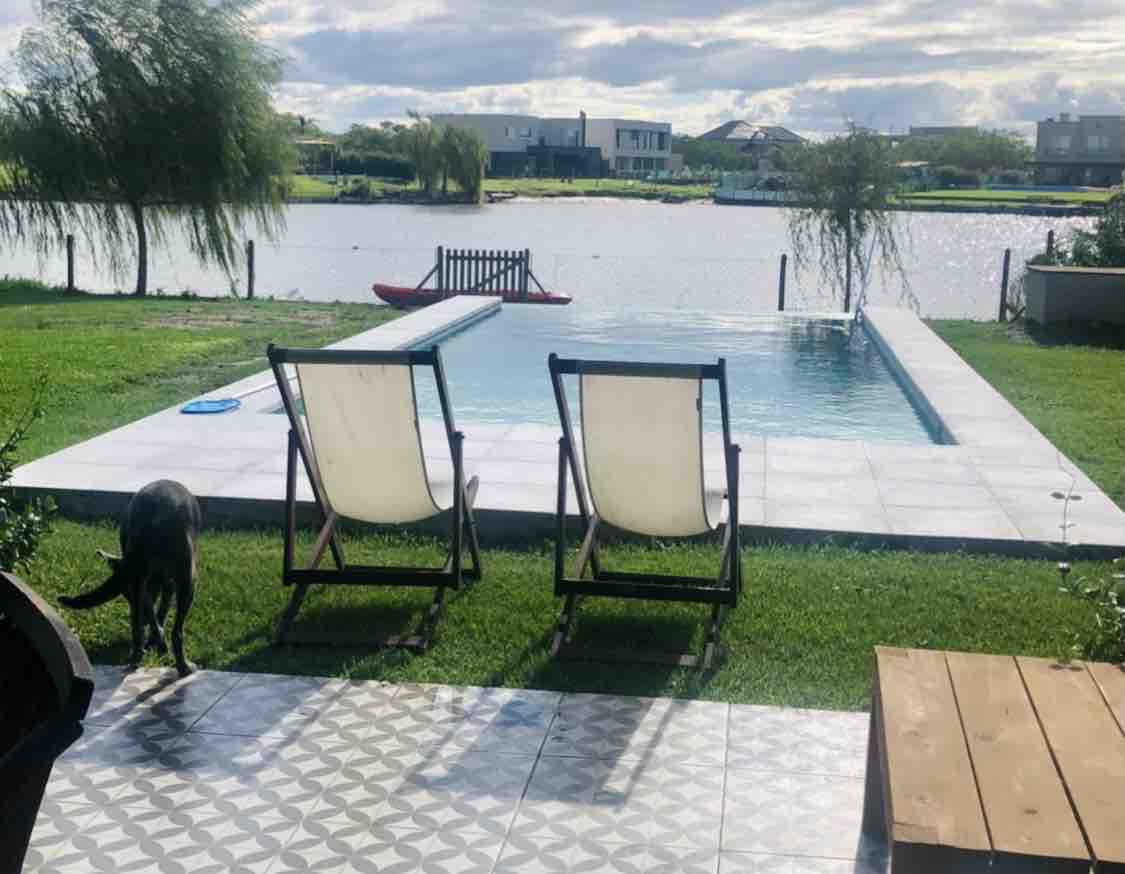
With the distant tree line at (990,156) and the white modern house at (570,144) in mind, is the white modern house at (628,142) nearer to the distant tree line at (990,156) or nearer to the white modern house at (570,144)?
the white modern house at (570,144)

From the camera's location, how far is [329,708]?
12.3 ft

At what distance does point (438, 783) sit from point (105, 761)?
87 centimetres

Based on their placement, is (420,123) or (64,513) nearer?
(64,513)

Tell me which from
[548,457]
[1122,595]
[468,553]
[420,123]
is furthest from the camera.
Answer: [420,123]

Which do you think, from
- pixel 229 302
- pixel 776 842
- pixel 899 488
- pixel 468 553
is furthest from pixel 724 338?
pixel 776 842

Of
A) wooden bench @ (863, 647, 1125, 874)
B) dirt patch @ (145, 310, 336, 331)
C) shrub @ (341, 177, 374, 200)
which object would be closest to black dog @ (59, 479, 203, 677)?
wooden bench @ (863, 647, 1125, 874)

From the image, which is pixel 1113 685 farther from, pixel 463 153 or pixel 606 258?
pixel 463 153

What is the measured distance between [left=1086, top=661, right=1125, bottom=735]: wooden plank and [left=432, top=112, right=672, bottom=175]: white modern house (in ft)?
244

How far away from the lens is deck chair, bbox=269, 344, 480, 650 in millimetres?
4297

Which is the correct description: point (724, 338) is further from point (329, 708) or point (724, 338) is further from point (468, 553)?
point (329, 708)

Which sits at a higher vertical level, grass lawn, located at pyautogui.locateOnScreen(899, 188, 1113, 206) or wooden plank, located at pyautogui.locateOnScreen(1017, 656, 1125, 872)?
grass lawn, located at pyautogui.locateOnScreen(899, 188, 1113, 206)

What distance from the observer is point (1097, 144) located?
52.5 meters

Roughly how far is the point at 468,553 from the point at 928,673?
8.77ft

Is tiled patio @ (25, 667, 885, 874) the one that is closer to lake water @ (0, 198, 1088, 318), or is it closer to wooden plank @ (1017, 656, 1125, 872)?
wooden plank @ (1017, 656, 1125, 872)
